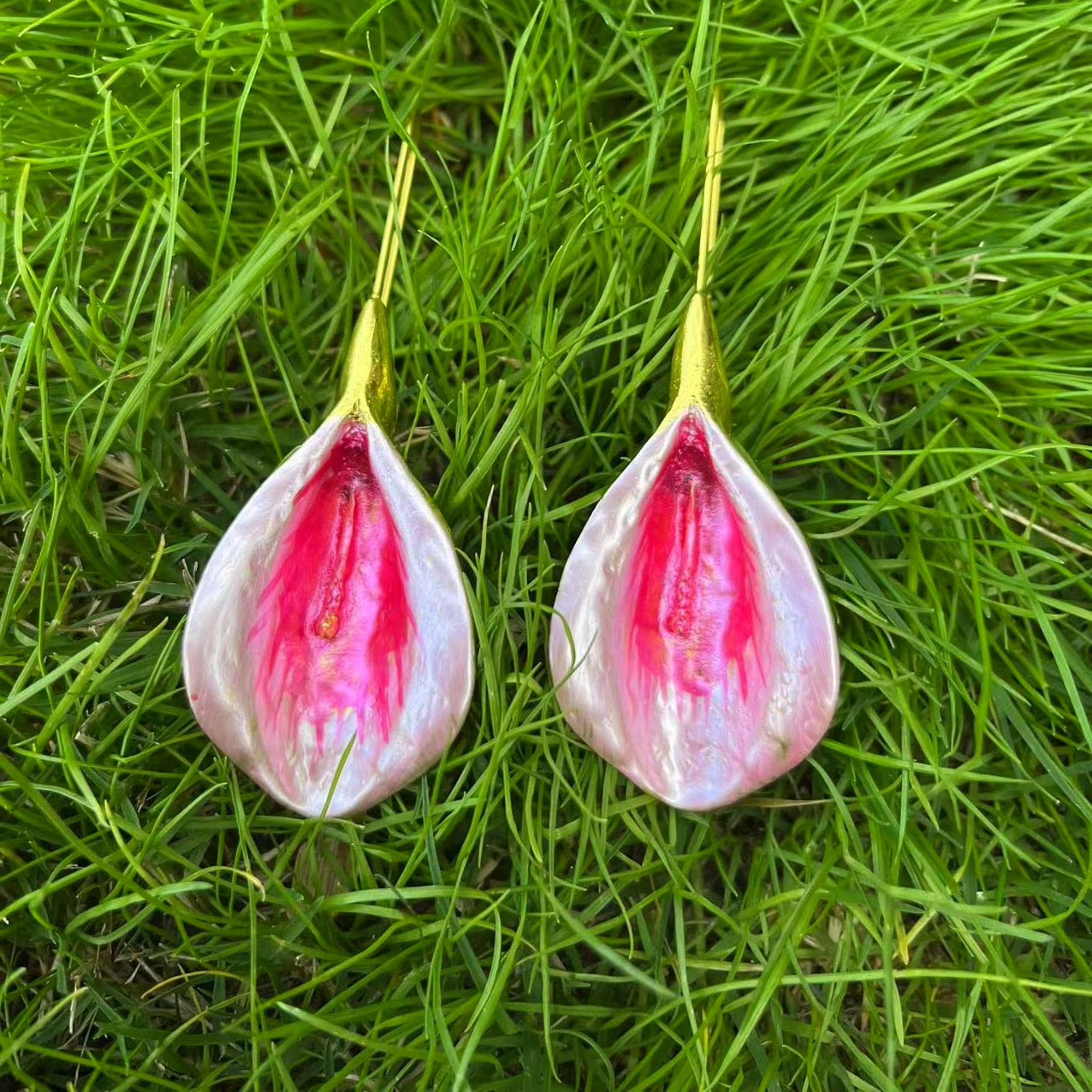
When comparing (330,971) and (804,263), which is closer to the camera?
(330,971)

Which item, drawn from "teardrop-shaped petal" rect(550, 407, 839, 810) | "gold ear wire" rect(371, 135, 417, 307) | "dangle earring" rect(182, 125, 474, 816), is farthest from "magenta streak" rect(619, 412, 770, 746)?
"gold ear wire" rect(371, 135, 417, 307)

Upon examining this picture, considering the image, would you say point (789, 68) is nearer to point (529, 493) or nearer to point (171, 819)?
point (529, 493)

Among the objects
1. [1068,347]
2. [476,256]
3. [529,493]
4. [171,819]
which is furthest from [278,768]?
[1068,347]

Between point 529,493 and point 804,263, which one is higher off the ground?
point 804,263

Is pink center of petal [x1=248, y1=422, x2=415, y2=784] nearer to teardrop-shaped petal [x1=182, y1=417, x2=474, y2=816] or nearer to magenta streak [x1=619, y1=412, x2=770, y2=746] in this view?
teardrop-shaped petal [x1=182, y1=417, x2=474, y2=816]

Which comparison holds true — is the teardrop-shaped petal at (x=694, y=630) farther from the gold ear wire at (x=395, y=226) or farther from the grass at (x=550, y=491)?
the gold ear wire at (x=395, y=226)

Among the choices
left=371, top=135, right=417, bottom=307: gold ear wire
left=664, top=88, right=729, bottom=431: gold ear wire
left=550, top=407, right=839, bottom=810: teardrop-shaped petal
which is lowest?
left=550, top=407, right=839, bottom=810: teardrop-shaped petal

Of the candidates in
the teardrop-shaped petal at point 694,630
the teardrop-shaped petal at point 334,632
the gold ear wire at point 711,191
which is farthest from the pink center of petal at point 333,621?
the gold ear wire at point 711,191

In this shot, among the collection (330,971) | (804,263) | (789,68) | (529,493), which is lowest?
(330,971)
